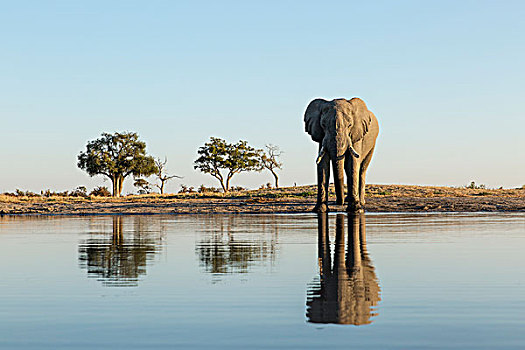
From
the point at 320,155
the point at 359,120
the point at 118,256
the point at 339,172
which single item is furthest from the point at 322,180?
the point at 118,256

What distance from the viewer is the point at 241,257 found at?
27.8 ft

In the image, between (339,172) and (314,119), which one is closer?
(339,172)

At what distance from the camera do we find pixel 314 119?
2427 cm

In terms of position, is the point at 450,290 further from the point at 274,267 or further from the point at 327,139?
the point at 327,139

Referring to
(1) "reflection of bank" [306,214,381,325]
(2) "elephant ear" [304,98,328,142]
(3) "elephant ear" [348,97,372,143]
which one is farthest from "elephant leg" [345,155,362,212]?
(1) "reflection of bank" [306,214,381,325]

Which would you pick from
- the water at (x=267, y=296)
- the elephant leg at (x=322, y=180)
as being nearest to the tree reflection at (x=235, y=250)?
the water at (x=267, y=296)

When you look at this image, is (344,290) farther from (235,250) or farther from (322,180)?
(322,180)

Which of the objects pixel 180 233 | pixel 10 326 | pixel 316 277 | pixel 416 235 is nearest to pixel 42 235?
pixel 180 233

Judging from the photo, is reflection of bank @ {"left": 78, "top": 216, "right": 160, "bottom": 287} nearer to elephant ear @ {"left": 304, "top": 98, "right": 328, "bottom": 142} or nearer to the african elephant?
the african elephant

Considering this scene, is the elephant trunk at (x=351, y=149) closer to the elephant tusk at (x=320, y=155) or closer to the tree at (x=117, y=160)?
the elephant tusk at (x=320, y=155)

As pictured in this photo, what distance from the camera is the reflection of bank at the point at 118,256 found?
6.71 metres

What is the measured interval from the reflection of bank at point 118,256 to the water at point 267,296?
0.9 inches

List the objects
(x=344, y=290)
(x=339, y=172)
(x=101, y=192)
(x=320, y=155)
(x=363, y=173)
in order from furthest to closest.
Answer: (x=101, y=192), (x=363, y=173), (x=339, y=172), (x=320, y=155), (x=344, y=290)

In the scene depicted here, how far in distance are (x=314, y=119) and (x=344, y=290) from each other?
19.0 meters
